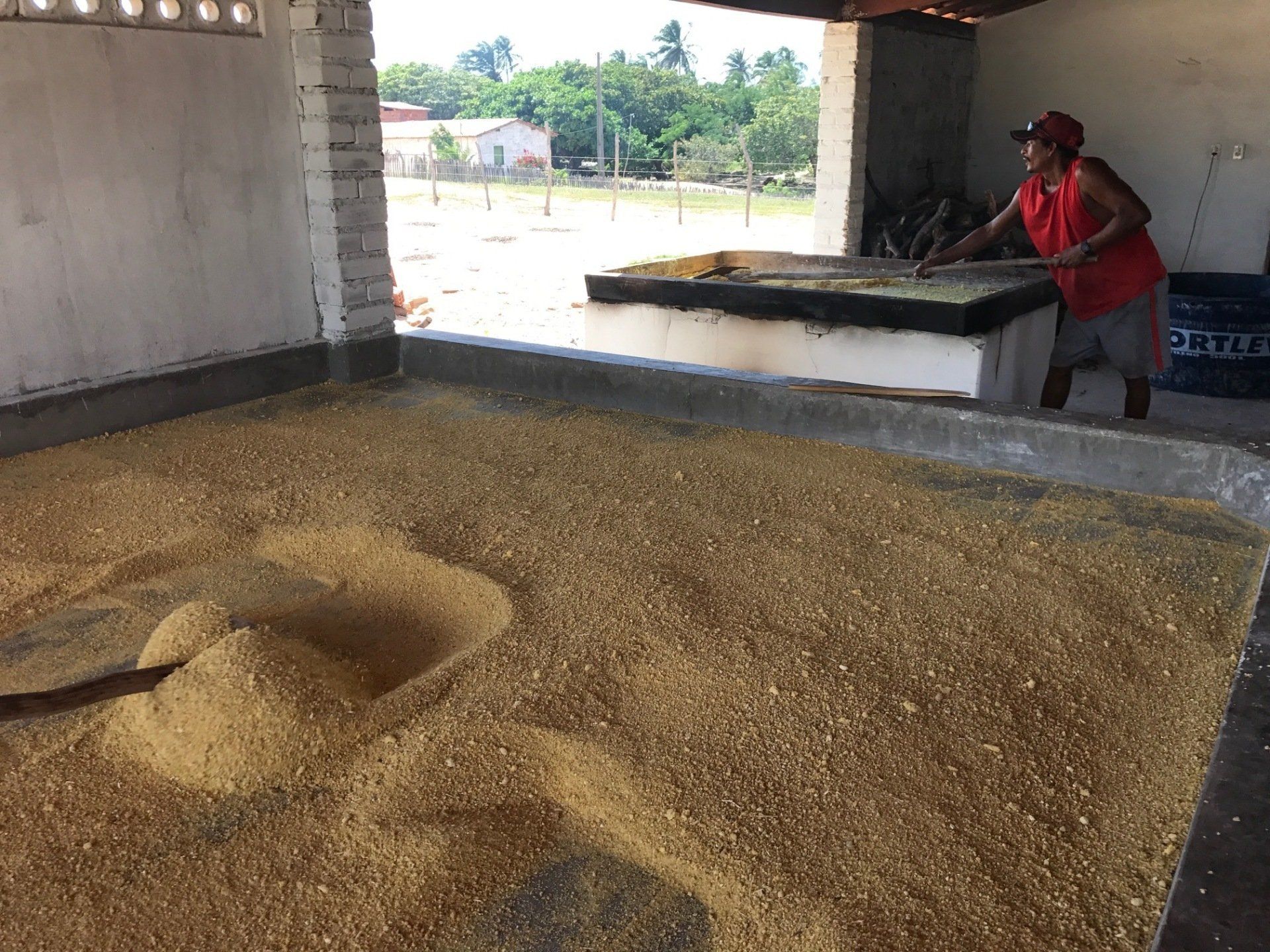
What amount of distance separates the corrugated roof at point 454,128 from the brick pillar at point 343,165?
26.0 metres

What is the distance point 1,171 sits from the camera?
3406mm

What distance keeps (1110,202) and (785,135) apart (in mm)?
26168

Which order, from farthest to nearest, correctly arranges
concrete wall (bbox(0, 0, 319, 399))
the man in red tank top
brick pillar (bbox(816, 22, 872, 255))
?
brick pillar (bbox(816, 22, 872, 255))
the man in red tank top
concrete wall (bbox(0, 0, 319, 399))

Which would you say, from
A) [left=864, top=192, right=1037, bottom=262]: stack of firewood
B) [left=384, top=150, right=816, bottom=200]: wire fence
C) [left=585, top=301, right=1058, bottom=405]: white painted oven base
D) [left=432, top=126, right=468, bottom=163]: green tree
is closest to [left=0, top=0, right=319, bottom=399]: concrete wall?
[left=585, top=301, right=1058, bottom=405]: white painted oven base

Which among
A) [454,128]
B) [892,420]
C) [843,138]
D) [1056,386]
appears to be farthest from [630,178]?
[892,420]

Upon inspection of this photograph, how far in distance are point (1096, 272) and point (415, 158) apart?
20620 mm

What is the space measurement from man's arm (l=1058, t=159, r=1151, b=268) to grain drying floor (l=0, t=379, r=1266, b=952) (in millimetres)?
1633

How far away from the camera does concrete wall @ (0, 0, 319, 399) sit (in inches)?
138

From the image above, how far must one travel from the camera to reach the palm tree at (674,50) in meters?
48.2

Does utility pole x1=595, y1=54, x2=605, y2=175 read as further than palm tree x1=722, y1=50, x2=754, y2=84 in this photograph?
No

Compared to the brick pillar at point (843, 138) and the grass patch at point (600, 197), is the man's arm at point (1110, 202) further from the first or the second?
the grass patch at point (600, 197)

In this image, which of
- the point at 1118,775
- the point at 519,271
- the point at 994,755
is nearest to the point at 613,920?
the point at 994,755

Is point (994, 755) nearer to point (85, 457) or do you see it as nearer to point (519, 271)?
point (85, 457)

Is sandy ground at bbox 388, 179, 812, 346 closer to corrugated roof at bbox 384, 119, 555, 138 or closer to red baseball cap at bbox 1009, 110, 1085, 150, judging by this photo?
red baseball cap at bbox 1009, 110, 1085, 150
